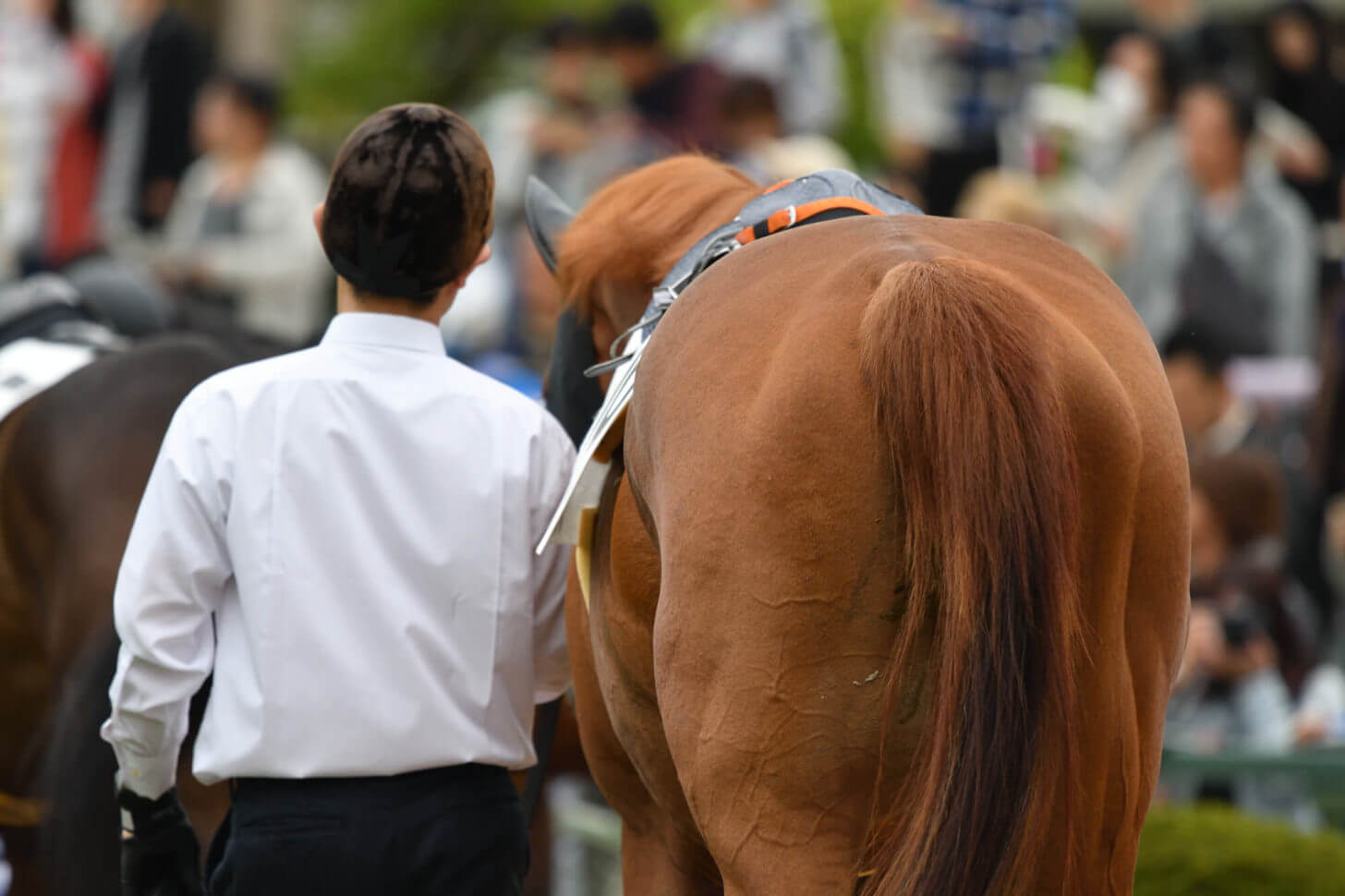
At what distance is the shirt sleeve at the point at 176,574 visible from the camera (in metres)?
2.73

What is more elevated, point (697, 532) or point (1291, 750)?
point (697, 532)

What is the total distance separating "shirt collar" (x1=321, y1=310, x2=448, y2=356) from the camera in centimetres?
289

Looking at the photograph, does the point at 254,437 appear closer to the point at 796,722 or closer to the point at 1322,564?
the point at 796,722

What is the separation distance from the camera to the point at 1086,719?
93.5 inches

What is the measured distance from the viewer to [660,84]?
843 centimetres

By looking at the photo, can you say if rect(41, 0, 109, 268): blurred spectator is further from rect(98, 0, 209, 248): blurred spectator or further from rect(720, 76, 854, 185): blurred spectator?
rect(720, 76, 854, 185): blurred spectator

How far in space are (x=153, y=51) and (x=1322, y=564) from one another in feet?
20.6

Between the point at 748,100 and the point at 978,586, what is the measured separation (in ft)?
18.4

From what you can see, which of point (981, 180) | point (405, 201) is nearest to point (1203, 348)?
point (981, 180)

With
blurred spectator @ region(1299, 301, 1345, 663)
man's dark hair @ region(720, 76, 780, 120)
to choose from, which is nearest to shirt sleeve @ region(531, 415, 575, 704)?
blurred spectator @ region(1299, 301, 1345, 663)

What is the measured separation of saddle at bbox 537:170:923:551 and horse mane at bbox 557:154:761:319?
30cm

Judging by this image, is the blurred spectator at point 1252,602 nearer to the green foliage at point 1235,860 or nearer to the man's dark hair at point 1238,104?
the green foliage at point 1235,860

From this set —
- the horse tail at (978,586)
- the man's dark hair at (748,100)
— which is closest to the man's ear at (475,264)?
the horse tail at (978,586)

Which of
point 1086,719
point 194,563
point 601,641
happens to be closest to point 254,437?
point 194,563
